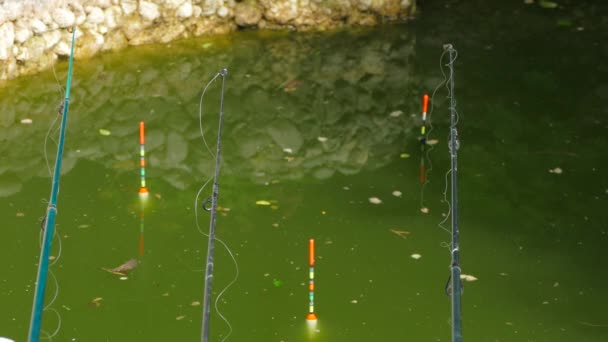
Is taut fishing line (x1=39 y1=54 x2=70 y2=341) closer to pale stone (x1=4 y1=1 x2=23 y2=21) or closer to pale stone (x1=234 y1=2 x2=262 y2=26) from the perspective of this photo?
pale stone (x1=4 y1=1 x2=23 y2=21)

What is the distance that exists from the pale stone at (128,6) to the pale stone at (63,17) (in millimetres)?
639

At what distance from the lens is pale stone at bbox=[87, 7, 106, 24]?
1176cm

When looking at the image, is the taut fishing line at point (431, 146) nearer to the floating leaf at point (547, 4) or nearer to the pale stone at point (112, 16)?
the floating leaf at point (547, 4)

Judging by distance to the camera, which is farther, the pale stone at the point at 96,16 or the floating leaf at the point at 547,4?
the floating leaf at the point at 547,4

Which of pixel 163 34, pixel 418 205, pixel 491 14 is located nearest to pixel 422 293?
pixel 418 205

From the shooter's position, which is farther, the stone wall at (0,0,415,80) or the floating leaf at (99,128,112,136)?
the stone wall at (0,0,415,80)

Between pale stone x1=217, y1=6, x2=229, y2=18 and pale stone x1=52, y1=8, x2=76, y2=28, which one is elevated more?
pale stone x1=217, y1=6, x2=229, y2=18

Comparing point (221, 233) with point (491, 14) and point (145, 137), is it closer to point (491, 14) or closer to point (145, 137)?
point (145, 137)

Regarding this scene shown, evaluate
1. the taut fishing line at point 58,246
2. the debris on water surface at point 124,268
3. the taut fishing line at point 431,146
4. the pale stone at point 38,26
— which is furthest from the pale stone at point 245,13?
the debris on water surface at point 124,268

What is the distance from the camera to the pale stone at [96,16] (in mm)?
11756

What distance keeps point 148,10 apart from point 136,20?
165mm

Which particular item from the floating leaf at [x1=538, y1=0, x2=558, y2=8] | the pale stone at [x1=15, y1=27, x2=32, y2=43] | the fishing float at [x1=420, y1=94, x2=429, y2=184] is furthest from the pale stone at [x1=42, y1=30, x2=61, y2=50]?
the floating leaf at [x1=538, y1=0, x2=558, y2=8]

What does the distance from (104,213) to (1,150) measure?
1.46 m

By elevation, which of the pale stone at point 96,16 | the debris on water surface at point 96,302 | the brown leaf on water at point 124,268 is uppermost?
the pale stone at point 96,16
